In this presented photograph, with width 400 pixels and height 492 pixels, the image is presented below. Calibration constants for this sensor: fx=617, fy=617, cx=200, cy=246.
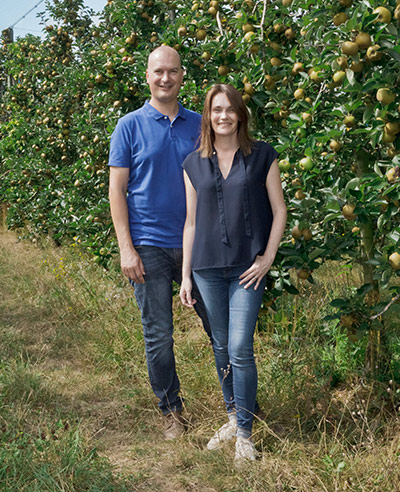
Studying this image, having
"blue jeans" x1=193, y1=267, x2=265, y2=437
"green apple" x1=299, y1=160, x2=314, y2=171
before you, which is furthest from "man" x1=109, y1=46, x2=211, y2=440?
"green apple" x1=299, y1=160, x2=314, y2=171

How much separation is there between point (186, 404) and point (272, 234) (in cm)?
129

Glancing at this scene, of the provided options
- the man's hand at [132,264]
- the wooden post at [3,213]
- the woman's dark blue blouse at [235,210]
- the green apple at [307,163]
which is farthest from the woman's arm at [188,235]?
the wooden post at [3,213]

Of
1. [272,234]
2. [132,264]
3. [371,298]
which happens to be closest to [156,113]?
[132,264]

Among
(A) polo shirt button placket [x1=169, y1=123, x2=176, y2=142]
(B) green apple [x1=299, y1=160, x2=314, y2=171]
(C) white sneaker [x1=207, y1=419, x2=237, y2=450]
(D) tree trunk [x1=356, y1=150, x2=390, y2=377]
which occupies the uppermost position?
(A) polo shirt button placket [x1=169, y1=123, x2=176, y2=142]

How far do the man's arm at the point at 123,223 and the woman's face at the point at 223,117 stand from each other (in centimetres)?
52

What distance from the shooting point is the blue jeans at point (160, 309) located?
2996 mm

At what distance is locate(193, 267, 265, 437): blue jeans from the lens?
2.64 m

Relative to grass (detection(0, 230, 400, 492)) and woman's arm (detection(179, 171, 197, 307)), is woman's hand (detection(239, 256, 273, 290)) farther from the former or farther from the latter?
grass (detection(0, 230, 400, 492))

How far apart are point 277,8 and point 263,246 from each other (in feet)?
4.89

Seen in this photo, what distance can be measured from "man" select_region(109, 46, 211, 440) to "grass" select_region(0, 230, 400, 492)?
0.67 m

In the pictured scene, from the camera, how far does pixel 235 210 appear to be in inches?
103

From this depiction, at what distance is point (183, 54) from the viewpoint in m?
3.80

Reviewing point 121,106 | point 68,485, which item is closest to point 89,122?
point 121,106

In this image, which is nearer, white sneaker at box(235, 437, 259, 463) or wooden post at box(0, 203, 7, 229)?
white sneaker at box(235, 437, 259, 463)
